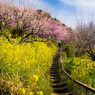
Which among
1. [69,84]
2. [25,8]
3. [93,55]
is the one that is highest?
[25,8]

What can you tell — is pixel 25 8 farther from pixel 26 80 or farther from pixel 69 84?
pixel 26 80

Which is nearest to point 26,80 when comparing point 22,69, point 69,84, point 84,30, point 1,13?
point 22,69

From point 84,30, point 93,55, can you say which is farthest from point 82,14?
point 93,55

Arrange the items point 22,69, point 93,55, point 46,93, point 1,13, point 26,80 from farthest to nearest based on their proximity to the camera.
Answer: point 1,13, point 93,55, point 46,93, point 22,69, point 26,80

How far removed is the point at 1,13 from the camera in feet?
33.2

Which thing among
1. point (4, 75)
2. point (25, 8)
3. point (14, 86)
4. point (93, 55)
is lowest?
point (14, 86)

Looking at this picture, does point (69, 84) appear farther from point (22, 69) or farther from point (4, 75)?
point (4, 75)

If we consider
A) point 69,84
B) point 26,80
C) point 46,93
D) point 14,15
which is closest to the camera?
point 26,80

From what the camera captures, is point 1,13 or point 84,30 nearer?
point 84,30

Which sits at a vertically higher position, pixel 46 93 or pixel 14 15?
pixel 14 15

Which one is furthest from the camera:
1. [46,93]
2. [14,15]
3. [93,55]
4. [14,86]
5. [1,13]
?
[14,15]

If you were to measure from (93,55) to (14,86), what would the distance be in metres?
6.22

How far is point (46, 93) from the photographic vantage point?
5453 millimetres

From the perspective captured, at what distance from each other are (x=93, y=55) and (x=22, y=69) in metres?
5.32
